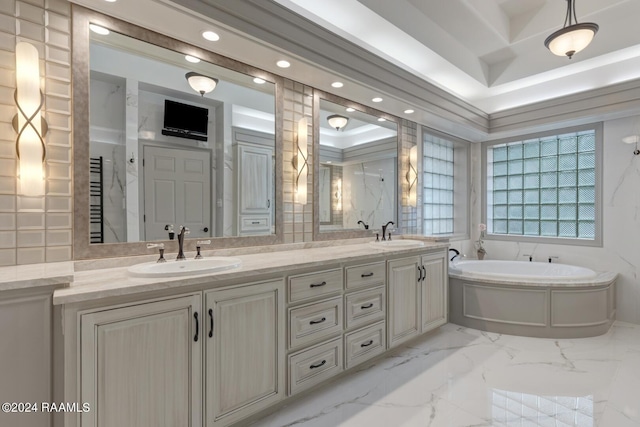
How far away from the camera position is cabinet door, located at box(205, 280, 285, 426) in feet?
5.44

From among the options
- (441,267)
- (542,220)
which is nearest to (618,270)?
(542,220)

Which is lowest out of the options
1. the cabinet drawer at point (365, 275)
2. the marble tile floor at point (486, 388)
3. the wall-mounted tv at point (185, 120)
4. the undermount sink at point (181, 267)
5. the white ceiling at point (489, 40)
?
the marble tile floor at point (486, 388)

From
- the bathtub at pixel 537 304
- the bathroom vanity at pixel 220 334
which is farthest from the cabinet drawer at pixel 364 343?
the bathtub at pixel 537 304

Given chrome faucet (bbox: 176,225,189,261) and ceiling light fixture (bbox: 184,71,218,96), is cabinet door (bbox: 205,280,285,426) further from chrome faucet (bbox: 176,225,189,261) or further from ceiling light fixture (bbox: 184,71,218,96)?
ceiling light fixture (bbox: 184,71,218,96)

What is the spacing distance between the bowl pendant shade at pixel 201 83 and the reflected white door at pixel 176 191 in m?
0.43

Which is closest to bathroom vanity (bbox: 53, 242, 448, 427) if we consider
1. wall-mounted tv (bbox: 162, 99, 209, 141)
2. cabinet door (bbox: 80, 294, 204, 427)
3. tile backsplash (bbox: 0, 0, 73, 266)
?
cabinet door (bbox: 80, 294, 204, 427)

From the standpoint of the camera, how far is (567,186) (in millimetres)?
4281

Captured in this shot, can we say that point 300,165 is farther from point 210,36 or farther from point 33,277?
point 33,277

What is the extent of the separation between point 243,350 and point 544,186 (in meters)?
4.57

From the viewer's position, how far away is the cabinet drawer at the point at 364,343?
7.75 ft

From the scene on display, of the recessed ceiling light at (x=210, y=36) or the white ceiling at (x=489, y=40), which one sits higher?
the white ceiling at (x=489, y=40)

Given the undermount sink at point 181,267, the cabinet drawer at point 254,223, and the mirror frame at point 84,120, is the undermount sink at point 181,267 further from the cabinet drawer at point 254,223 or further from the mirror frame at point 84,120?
the cabinet drawer at point 254,223

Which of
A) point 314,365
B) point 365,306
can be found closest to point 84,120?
point 314,365

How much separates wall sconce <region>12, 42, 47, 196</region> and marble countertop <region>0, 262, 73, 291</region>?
1.23 ft
